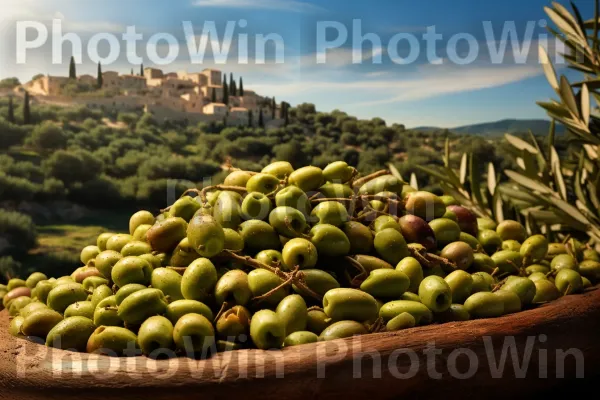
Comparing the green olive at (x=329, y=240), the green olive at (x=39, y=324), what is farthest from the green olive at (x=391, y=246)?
the green olive at (x=39, y=324)

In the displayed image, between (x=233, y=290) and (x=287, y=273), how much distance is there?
0.42 feet

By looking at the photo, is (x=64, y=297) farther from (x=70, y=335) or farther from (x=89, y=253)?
(x=89, y=253)

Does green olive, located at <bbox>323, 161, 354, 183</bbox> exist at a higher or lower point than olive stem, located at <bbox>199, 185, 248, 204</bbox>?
higher

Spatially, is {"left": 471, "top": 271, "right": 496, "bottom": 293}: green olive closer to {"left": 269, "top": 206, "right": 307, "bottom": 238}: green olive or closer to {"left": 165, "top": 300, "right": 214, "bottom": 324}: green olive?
{"left": 269, "top": 206, "right": 307, "bottom": 238}: green olive

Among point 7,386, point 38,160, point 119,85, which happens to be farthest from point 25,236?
point 7,386

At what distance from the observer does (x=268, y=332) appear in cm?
107

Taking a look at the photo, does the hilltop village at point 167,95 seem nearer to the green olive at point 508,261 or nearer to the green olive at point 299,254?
the green olive at point 508,261

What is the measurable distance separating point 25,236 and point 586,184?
3790 millimetres

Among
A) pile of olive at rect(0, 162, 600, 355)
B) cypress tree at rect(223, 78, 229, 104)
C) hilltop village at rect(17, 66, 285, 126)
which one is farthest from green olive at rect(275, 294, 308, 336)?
cypress tree at rect(223, 78, 229, 104)

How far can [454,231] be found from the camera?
5.21ft

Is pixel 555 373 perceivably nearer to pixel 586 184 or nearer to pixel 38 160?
pixel 586 184

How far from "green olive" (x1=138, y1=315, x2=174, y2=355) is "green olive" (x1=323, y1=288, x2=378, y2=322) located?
0.33 meters

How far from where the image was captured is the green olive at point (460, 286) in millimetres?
1350

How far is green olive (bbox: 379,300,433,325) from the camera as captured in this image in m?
1.21
